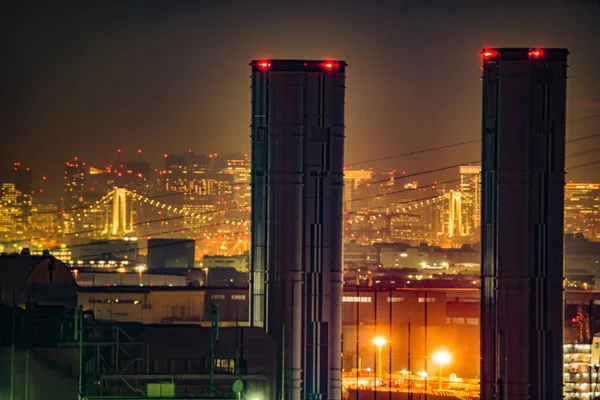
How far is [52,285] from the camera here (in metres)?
22.6

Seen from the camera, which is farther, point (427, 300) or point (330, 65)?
→ point (427, 300)

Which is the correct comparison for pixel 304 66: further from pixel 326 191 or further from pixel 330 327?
pixel 330 327

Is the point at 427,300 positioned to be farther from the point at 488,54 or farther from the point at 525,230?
the point at 488,54

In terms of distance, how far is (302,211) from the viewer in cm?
2034

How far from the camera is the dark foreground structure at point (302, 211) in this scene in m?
20.1

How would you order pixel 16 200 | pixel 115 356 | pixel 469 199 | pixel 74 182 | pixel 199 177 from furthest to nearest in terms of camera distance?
1. pixel 199 177
2. pixel 74 182
3. pixel 469 199
4. pixel 16 200
5. pixel 115 356

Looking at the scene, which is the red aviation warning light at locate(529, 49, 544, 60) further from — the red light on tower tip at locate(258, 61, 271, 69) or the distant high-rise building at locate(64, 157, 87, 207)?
the distant high-rise building at locate(64, 157, 87, 207)

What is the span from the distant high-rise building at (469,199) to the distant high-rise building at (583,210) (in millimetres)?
3492

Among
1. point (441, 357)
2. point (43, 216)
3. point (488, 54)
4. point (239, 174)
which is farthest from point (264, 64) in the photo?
point (239, 174)

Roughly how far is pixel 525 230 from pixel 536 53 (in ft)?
6.81

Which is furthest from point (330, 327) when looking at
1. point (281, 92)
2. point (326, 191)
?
point (281, 92)

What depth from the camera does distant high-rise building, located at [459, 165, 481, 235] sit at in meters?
61.5

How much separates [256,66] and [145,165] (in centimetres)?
6847

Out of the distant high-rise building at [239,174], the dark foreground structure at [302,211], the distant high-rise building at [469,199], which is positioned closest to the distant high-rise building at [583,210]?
the distant high-rise building at [469,199]
